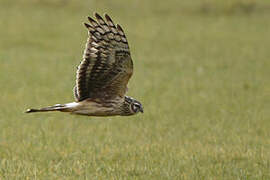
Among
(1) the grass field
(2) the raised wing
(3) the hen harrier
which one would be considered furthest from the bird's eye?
(1) the grass field

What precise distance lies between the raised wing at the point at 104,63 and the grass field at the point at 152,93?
0.99m

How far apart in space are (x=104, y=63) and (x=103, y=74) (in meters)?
0.18

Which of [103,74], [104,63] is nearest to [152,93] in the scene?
[103,74]

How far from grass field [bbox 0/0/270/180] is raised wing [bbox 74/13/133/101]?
993 millimetres

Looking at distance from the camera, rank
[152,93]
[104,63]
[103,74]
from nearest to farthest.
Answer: [104,63] < [103,74] < [152,93]

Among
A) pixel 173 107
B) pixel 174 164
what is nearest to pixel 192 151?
pixel 174 164

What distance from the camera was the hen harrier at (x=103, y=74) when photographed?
7277mm

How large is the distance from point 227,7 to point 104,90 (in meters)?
21.1

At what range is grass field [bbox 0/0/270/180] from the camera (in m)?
8.43

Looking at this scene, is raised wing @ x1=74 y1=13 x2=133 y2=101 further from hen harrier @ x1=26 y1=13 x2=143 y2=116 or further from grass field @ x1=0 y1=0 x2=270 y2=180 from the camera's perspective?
grass field @ x1=0 y1=0 x2=270 y2=180

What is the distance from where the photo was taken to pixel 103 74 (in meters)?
7.68

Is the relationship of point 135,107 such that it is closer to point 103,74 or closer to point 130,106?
point 130,106

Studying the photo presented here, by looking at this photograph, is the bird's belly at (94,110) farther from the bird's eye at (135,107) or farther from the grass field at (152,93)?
the grass field at (152,93)

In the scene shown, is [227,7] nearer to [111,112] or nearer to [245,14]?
[245,14]
